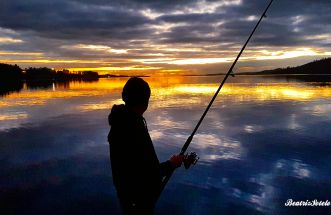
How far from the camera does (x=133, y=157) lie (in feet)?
10.6

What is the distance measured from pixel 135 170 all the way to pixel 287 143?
13427 mm

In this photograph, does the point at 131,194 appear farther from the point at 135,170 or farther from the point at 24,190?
the point at 24,190

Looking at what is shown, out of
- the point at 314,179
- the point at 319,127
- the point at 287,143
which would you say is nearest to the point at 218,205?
the point at 314,179

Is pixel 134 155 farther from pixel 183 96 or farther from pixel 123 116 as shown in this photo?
pixel 183 96

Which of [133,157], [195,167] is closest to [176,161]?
[133,157]

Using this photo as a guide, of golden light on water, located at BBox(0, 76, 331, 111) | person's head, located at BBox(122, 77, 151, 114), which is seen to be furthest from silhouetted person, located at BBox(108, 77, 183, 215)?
golden light on water, located at BBox(0, 76, 331, 111)

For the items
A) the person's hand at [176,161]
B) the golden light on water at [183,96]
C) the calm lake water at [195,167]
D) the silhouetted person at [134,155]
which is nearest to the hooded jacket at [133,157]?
the silhouetted person at [134,155]

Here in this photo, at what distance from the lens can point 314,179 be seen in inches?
409

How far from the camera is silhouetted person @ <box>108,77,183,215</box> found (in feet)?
10.6

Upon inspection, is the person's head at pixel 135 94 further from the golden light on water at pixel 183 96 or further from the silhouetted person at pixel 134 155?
the golden light on water at pixel 183 96

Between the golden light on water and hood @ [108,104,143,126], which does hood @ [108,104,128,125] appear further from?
the golden light on water

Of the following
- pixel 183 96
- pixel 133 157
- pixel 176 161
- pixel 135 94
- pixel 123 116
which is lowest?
pixel 183 96

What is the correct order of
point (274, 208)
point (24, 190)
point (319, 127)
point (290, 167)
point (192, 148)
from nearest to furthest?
1. point (274, 208)
2. point (24, 190)
3. point (290, 167)
4. point (192, 148)
5. point (319, 127)

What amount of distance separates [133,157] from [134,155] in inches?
1.0
